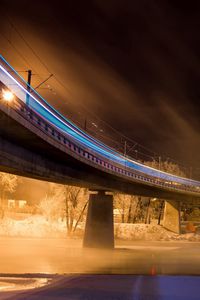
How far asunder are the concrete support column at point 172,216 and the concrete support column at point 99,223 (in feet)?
121

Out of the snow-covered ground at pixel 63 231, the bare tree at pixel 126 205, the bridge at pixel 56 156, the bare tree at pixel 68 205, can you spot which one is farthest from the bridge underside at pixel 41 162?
the bare tree at pixel 126 205

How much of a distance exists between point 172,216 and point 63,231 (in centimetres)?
2636

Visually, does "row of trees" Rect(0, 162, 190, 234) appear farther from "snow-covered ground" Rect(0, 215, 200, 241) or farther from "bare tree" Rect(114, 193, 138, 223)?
"snow-covered ground" Rect(0, 215, 200, 241)

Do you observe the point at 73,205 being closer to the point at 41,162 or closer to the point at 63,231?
the point at 63,231

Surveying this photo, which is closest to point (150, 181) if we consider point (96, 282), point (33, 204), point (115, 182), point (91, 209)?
point (115, 182)

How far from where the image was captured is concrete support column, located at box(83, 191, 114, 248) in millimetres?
55562

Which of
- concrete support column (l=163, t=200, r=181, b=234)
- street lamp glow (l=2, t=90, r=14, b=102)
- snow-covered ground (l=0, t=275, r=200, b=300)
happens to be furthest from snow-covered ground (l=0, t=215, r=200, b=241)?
street lamp glow (l=2, t=90, r=14, b=102)

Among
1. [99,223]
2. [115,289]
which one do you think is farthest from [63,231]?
[115,289]

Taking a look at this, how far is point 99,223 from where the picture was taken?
5644cm

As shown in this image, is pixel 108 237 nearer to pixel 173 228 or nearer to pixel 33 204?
pixel 173 228

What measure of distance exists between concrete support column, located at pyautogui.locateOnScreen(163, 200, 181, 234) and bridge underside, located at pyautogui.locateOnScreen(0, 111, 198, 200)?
32.3 m

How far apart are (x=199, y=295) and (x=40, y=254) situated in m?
26.3

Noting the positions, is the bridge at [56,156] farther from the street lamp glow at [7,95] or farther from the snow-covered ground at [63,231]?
the snow-covered ground at [63,231]

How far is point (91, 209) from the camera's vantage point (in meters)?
57.4
